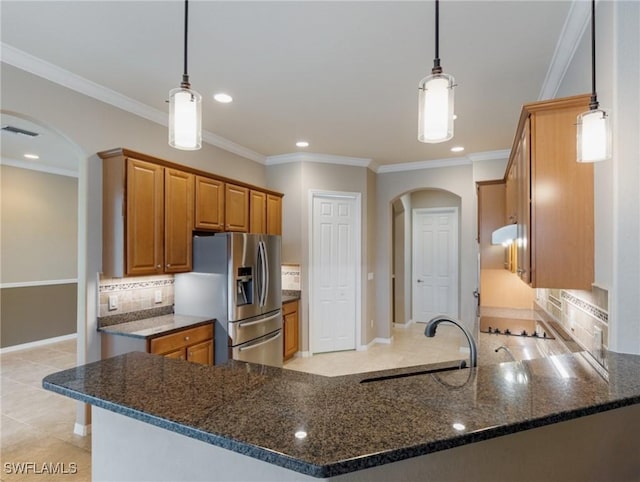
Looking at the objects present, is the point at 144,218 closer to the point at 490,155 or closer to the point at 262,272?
the point at 262,272

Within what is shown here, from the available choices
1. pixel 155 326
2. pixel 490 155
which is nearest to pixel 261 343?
pixel 155 326

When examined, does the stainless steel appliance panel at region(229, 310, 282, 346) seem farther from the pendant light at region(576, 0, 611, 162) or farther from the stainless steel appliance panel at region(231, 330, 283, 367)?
the pendant light at region(576, 0, 611, 162)

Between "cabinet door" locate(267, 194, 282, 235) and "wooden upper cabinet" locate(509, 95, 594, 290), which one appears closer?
"wooden upper cabinet" locate(509, 95, 594, 290)

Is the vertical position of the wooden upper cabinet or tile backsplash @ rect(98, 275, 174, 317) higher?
the wooden upper cabinet

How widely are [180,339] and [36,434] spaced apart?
1331mm

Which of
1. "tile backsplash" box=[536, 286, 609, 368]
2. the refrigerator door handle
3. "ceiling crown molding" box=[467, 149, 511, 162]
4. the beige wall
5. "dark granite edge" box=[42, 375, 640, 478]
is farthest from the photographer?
the beige wall

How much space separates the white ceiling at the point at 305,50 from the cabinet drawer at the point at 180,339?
2059mm

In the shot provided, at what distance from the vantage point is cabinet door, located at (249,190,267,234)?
4332 millimetres

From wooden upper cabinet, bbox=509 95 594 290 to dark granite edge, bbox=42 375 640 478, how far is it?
3.01ft

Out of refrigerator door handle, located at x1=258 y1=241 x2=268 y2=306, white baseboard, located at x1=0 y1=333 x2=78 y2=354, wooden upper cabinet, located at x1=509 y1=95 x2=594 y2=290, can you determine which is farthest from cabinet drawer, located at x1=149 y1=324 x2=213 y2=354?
white baseboard, located at x1=0 y1=333 x2=78 y2=354

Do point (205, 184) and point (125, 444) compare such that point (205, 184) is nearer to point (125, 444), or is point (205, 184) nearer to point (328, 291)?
point (328, 291)

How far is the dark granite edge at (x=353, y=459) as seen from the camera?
0.71m

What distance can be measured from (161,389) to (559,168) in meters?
2.07

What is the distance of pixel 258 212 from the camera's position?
4.43m
